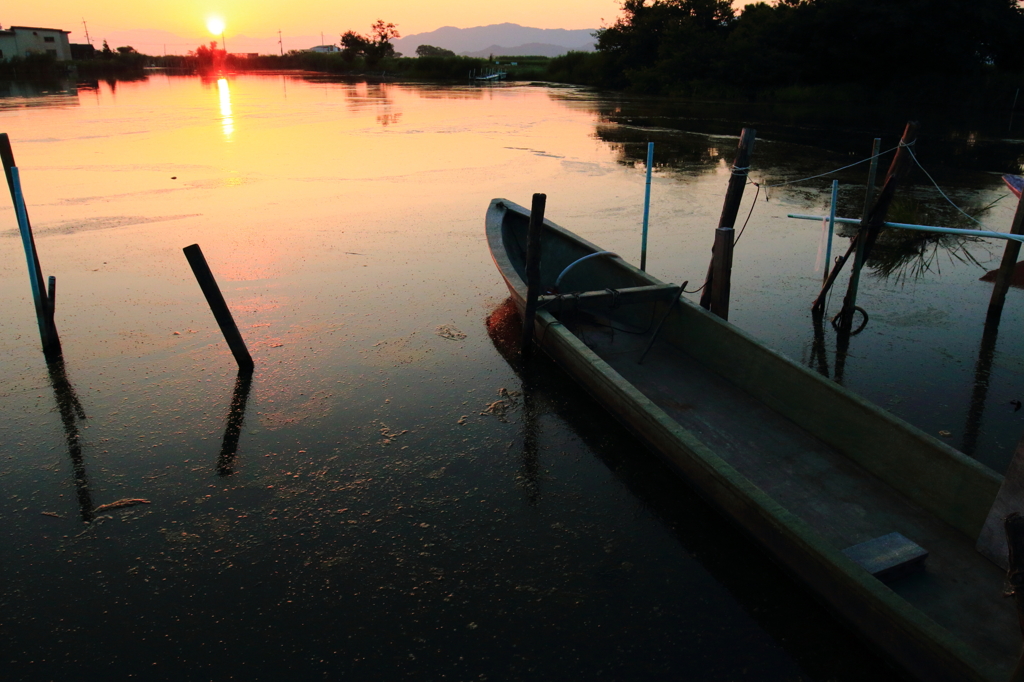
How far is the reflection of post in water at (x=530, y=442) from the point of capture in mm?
4445

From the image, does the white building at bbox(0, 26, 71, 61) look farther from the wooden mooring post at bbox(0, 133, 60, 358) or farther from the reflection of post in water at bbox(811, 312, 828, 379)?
the reflection of post in water at bbox(811, 312, 828, 379)

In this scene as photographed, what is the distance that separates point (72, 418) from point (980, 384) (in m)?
7.50

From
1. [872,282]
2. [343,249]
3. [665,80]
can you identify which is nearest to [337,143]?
[343,249]

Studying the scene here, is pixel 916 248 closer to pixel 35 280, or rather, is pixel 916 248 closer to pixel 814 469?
pixel 814 469

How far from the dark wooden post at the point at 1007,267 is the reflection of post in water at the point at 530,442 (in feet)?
15.3

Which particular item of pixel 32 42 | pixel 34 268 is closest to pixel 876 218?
pixel 34 268

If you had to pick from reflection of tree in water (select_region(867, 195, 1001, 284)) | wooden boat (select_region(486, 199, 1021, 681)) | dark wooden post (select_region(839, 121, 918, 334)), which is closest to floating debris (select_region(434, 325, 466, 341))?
wooden boat (select_region(486, 199, 1021, 681))

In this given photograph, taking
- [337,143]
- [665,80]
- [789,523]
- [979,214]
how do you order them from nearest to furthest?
[789,523], [979,214], [337,143], [665,80]

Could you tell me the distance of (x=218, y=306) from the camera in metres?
5.70

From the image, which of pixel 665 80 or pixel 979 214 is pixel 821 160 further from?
pixel 665 80

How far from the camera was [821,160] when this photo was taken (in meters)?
17.5

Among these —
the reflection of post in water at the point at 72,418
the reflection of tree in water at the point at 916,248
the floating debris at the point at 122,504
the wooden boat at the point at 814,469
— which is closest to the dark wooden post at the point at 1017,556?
the wooden boat at the point at 814,469

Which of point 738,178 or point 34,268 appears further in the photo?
point 738,178

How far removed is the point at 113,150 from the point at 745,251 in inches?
657
